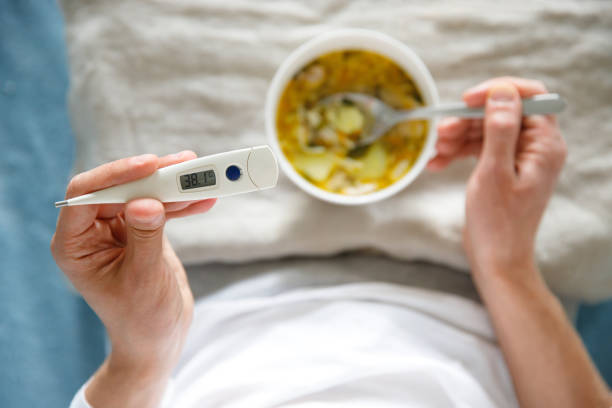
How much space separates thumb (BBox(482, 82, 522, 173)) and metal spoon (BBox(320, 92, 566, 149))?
0.02m

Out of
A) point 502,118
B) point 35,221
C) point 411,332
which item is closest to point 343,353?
point 411,332

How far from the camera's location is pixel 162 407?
625 millimetres

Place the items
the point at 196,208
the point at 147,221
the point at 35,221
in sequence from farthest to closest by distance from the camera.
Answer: the point at 35,221, the point at 196,208, the point at 147,221

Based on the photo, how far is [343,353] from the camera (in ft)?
2.11

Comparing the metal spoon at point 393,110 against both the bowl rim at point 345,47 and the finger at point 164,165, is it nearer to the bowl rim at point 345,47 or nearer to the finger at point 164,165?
the bowl rim at point 345,47

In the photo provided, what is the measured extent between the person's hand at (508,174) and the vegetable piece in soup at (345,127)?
0.22 ft

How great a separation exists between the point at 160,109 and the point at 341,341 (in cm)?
44

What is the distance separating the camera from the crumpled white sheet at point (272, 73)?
2.37 feet

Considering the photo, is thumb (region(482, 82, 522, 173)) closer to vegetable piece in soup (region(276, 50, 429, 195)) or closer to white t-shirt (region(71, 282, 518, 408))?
vegetable piece in soup (region(276, 50, 429, 195))

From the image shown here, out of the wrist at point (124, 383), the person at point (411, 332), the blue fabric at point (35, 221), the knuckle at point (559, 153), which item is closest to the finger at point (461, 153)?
the person at point (411, 332)

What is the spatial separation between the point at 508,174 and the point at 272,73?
1.25ft

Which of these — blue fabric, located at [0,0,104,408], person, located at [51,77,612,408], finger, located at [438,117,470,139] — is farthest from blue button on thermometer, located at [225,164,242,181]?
blue fabric, located at [0,0,104,408]

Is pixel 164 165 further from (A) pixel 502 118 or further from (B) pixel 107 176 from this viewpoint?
(A) pixel 502 118

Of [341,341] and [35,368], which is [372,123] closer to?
[341,341]
